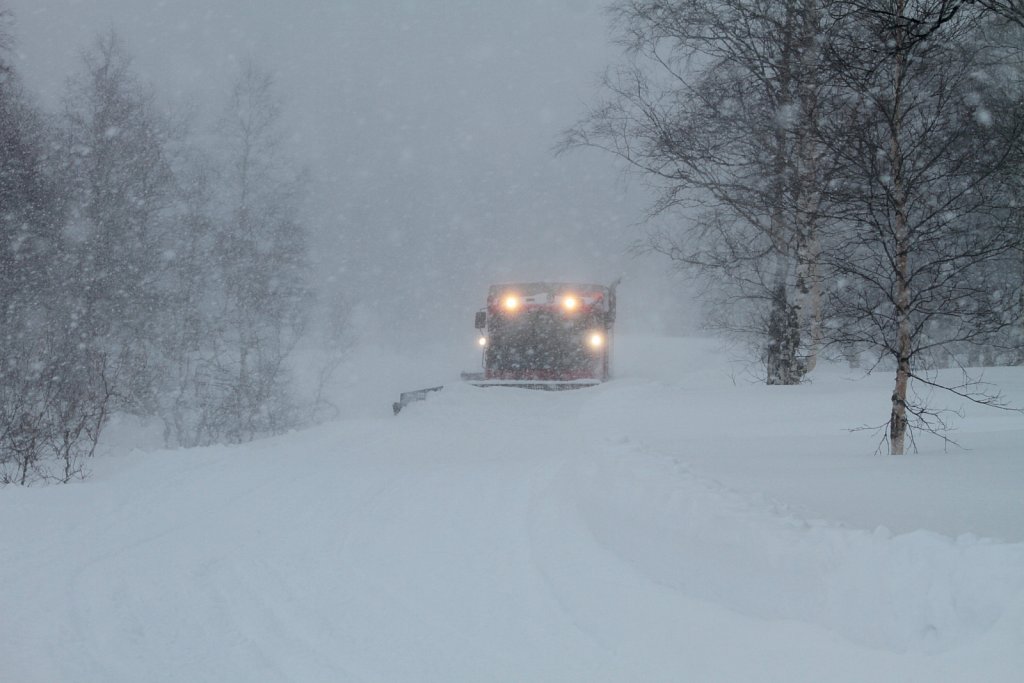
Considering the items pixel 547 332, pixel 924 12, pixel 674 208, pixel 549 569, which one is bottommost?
pixel 549 569

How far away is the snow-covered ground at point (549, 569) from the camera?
321 cm

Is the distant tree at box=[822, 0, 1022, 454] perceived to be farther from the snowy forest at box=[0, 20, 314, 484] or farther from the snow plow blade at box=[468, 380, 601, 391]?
the snowy forest at box=[0, 20, 314, 484]

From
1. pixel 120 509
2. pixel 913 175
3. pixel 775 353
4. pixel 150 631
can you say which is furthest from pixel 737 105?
pixel 150 631

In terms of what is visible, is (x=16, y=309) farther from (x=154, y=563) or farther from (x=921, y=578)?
(x=921, y=578)

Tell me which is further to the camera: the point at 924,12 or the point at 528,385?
the point at 528,385

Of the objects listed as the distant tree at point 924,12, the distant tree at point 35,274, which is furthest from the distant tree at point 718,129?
the distant tree at point 35,274

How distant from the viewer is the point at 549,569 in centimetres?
495

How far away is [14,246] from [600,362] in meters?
12.9

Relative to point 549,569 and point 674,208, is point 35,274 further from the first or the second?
point 549,569

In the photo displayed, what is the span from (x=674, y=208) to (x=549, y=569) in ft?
33.3

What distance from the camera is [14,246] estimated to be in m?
16.0

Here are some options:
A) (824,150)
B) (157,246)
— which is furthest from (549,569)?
(157,246)

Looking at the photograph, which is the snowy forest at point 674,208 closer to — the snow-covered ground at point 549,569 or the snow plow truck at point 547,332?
the snow-covered ground at point 549,569

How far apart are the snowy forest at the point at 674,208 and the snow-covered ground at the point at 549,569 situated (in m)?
1.96
